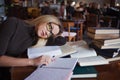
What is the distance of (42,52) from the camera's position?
1076 mm

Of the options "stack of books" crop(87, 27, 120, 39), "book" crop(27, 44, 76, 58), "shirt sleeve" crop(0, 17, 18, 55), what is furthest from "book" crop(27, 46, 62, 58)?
"stack of books" crop(87, 27, 120, 39)

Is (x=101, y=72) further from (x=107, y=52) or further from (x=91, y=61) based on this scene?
(x=107, y=52)

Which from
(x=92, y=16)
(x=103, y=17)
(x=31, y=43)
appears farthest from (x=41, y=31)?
(x=103, y=17)

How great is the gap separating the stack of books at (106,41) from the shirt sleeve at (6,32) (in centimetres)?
39

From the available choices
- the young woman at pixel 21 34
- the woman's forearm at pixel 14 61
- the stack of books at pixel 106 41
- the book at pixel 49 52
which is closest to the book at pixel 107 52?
the stack of books at pixel 106 41

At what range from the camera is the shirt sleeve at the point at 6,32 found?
1.06 metres

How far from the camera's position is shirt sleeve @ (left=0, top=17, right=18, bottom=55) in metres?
1.06

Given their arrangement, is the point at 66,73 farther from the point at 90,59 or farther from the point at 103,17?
the point at 103,17

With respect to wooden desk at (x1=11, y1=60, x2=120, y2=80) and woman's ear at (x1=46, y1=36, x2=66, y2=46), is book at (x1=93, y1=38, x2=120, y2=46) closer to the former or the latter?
wooden desk at (x1=11, y1=60, x2=120, y2=80)

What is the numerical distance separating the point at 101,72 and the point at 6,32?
0.47 metres

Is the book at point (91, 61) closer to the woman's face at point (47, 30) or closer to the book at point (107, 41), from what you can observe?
the book at point (107, 41)

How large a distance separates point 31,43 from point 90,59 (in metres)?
0.31

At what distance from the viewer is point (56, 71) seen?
2.90ft

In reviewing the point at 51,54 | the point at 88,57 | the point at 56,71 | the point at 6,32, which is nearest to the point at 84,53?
the point at 88,57
